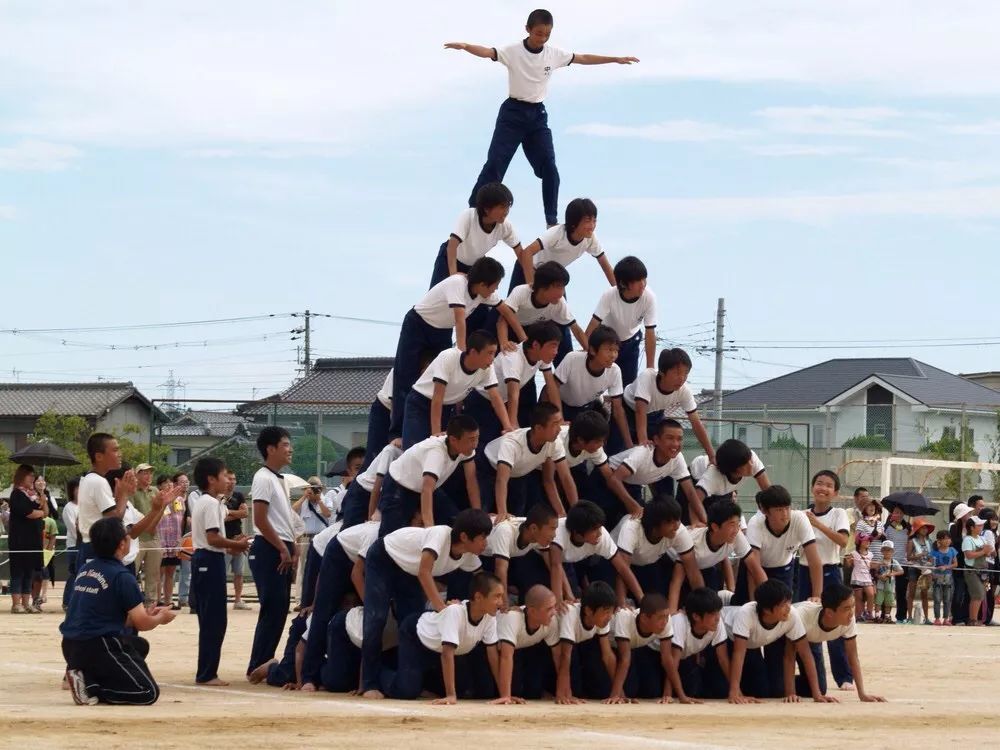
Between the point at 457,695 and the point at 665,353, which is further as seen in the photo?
the point at 665,353

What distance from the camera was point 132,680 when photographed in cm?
1084

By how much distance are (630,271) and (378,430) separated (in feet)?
8.49

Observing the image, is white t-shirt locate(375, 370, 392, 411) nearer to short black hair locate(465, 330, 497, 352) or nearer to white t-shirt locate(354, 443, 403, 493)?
white t-shirt locate(354, 443, 403, 493)

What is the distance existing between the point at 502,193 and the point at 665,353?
6.01 feet

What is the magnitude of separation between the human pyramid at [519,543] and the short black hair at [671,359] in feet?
0.04

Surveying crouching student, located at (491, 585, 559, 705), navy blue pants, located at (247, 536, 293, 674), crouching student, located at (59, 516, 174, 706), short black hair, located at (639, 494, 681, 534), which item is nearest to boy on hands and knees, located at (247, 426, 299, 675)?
navy blue pants, located at (247, 536, 293, 674)

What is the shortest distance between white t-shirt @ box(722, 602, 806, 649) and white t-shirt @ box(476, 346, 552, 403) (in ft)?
8.04

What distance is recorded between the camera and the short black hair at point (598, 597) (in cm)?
1156

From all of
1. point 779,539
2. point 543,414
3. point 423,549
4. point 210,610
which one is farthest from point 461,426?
point 779,539

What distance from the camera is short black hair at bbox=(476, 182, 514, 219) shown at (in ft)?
43.2

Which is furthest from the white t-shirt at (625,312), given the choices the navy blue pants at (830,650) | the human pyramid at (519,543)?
the navy blue pants at (830,650)

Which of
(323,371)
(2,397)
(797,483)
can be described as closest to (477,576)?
(797,483)

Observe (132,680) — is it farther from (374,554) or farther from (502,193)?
(502,193)

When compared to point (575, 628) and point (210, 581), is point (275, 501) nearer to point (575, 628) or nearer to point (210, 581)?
point (210, 581)
